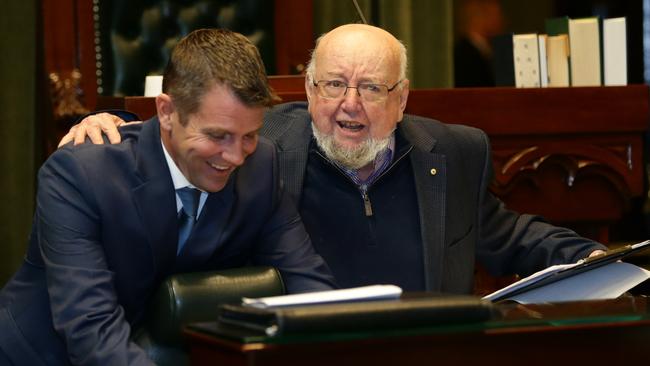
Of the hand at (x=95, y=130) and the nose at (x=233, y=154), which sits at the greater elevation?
the hand at (x=95, y=130)

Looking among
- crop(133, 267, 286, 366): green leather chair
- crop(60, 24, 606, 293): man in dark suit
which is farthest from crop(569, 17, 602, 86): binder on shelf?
crop(133, 267, 286, 366): green leather chair

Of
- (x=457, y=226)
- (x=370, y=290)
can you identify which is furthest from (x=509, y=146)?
(x=370, y=290)

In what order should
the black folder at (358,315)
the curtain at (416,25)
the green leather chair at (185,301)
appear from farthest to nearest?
the curtain at (416,25), the green leather chair at (185,301), the black folder at (358,315)

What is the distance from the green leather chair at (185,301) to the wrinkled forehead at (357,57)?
3.48 ft

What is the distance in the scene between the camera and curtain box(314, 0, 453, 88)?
5633 mm

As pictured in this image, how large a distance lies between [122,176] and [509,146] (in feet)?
6.53

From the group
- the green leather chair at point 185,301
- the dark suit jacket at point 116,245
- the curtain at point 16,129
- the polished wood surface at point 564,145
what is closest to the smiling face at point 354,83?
the dark suit jacket at point 116,245

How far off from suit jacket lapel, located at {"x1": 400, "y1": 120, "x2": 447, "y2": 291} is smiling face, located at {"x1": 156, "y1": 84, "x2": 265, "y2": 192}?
0.82m

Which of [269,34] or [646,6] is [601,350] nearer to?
[269,34]

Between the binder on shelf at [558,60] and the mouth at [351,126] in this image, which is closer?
the mouth at [351,126]

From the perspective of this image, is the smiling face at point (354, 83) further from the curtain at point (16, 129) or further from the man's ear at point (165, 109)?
the curtain at point (16, 129)

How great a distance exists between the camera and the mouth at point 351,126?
3.09 meters

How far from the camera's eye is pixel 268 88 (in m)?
2.32

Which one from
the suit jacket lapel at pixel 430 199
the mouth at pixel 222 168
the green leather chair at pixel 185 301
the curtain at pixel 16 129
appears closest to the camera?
the green leather chair at pixel 185 301
